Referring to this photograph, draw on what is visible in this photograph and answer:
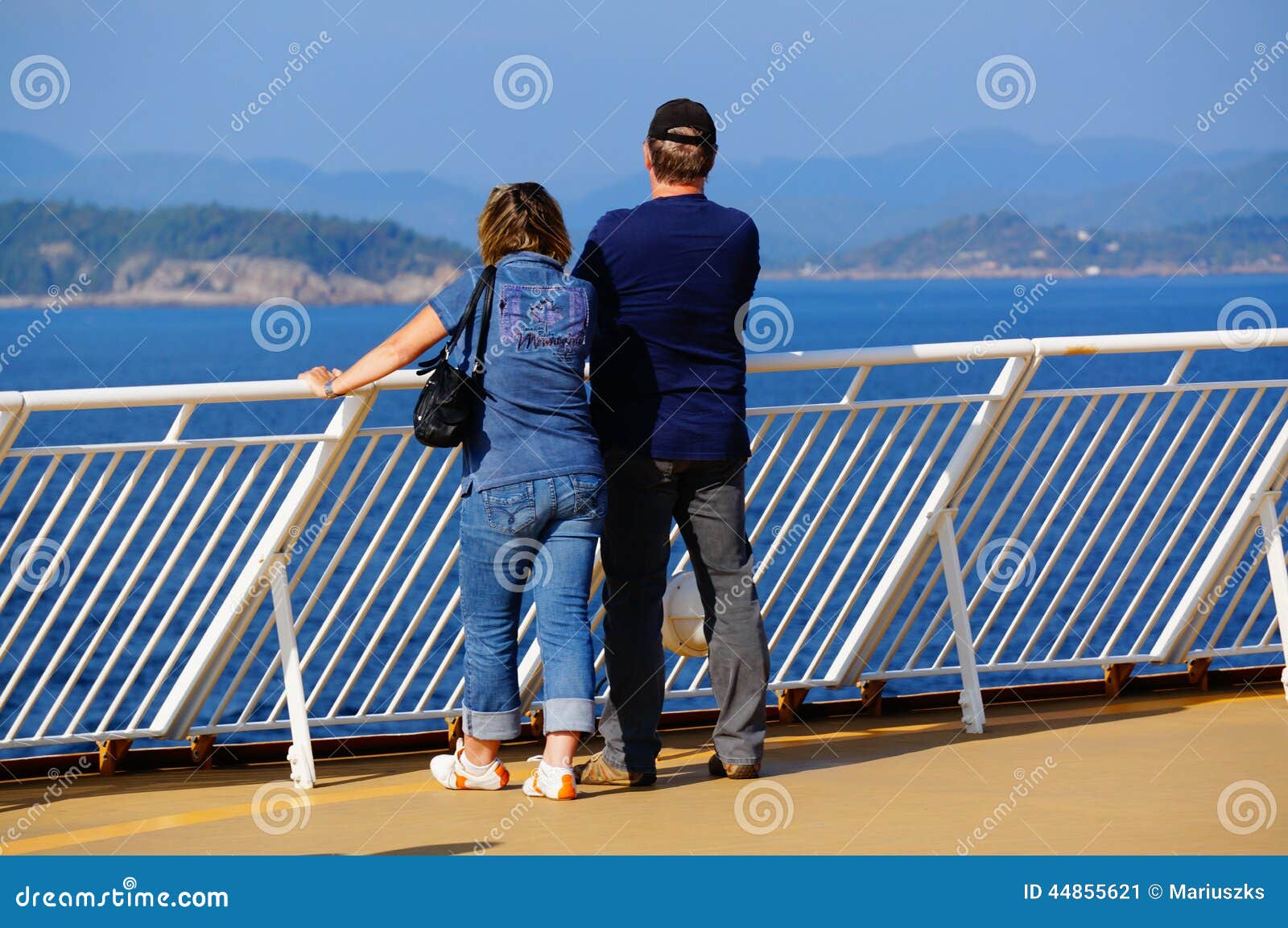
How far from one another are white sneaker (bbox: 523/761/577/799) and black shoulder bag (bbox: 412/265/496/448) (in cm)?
95

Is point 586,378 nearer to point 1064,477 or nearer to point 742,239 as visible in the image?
point 742,239

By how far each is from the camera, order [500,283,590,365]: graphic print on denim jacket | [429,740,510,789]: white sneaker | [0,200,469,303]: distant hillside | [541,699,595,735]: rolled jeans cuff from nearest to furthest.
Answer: [500,283,590,365]: graphic print on denim jacket → [541,699,595,735]: rolled jeans cuff → [429,740,510,789]: white sneaker → [0,200,469,303]: distant hillside

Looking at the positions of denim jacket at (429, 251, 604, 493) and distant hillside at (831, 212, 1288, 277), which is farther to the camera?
distant hillside at (831, 212, 1288, 277)

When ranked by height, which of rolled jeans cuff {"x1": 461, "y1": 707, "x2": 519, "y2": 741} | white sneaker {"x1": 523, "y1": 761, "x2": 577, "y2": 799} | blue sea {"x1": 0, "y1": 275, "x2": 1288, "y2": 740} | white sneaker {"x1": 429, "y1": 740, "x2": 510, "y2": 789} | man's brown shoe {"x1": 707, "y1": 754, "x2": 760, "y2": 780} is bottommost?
white sneaker {"x1": 523, "y1": 761, "x2": 577, "y2": 799}

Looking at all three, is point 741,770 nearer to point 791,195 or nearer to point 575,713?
point 575,713

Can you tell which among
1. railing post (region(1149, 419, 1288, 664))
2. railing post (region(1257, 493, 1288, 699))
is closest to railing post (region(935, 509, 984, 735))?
railing post (region(1149, 419, 1288, 664))

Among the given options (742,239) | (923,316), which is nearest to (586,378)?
(742,239)

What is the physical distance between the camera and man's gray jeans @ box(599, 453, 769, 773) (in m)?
4.49

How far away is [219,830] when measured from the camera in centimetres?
404

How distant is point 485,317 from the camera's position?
13.7ft

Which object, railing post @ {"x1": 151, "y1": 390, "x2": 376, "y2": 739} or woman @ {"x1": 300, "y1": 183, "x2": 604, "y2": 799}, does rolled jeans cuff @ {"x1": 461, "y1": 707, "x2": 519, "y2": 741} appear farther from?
railing post @ {"x1": 151, "y1": 390, "x2": 376, "y2": 739}

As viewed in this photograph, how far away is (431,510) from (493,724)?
2746 cm

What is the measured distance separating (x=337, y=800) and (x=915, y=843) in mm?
1679

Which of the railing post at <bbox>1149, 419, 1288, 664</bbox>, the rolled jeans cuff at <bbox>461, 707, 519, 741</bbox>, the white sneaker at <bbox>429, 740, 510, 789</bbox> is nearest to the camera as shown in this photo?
the rolled jeans cuff at <bbox>461, 707, 519, 741</bbox>
